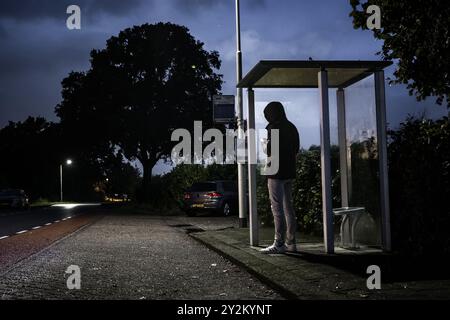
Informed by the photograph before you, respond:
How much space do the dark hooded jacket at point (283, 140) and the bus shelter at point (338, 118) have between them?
17.0 inches

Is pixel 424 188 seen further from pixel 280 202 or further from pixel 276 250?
pixel 276 250

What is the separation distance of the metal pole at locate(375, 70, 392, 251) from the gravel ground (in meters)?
2.25

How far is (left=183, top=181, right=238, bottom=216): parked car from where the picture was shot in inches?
944

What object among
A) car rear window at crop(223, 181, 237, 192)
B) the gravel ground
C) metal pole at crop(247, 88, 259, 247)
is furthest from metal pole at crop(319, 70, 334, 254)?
car rear window at crop(223, 181, 237, 192)

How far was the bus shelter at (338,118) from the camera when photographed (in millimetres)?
8523

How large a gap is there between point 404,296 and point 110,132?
136 feet

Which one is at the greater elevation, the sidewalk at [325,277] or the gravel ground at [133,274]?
the sidewalk at [325,277]

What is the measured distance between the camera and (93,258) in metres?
9.44

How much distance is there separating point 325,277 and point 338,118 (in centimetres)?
429

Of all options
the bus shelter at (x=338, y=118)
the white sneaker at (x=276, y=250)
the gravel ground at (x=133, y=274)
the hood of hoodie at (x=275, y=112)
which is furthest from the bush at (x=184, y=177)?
the hood of hoodie at (x=275, y=112)

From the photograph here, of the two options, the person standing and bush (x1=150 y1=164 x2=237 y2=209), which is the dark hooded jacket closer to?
the person standing

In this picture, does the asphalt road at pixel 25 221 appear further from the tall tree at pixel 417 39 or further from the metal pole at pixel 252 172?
the tall tree at pixel 417 39

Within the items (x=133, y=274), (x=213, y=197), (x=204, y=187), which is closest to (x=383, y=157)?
(x=133, y=274)
